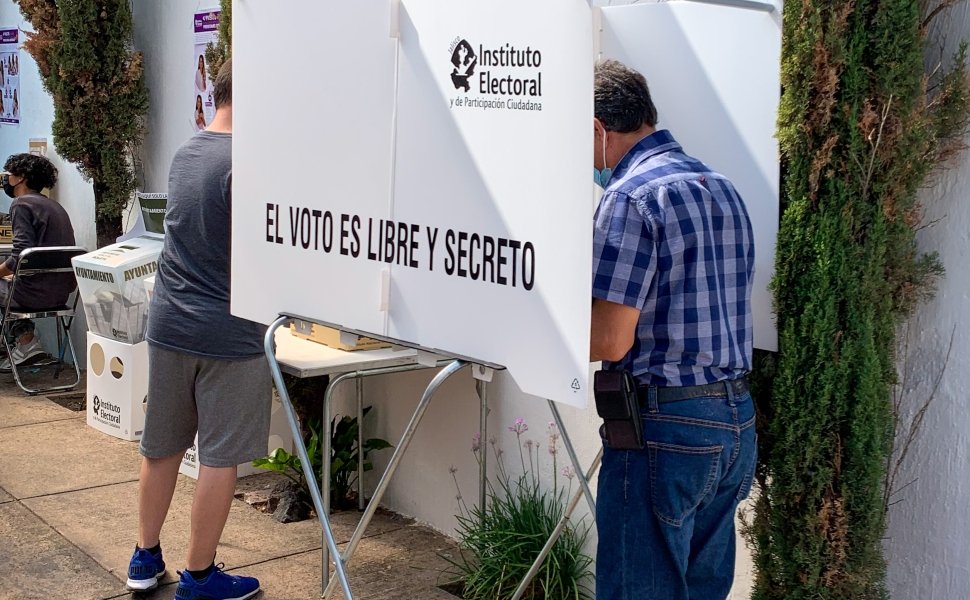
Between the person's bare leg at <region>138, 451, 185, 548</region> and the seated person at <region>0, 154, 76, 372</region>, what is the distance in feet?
12.1

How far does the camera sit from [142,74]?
7336mm

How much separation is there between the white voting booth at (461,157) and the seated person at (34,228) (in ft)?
15.4

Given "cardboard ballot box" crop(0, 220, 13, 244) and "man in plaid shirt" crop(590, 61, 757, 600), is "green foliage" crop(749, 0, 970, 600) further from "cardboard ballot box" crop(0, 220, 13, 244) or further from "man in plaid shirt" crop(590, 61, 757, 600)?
"cardboard ballot box" crop(0, 220, 13, 244)

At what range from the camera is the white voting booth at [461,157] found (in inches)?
95.3

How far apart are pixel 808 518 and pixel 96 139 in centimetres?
575

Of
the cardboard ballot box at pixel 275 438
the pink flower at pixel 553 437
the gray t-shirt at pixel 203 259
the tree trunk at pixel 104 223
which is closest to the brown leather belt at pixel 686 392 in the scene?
the pink flower at pixel 553 437

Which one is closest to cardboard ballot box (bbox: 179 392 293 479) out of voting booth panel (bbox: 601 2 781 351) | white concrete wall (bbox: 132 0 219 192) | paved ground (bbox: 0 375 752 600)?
paved ground (bbox: 0 375 752 600)

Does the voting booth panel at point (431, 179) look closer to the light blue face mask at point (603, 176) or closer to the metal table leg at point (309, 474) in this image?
the metal table leg at point (309, 474)

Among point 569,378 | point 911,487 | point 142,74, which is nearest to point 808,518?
point 911,487

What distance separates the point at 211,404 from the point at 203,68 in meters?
3.19

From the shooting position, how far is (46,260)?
291 inches

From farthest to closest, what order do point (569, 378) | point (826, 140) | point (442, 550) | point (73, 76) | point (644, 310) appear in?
point (73, 76) < point (442, 550) < point (826, 140) < point (644, 310) < point (569, 378)

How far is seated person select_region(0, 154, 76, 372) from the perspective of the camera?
7.55 metres

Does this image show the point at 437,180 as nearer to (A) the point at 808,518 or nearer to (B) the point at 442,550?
(A) the point at 808,518
